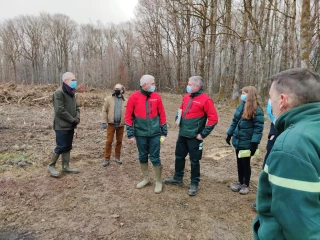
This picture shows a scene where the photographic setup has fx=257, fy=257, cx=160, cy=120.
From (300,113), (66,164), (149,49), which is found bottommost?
(66,164)

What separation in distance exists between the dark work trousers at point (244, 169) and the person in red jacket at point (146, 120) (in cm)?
144

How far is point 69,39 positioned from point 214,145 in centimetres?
4813

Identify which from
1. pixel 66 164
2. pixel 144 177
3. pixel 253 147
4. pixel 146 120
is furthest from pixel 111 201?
pixel 253 147

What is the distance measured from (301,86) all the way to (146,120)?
325 centimetres

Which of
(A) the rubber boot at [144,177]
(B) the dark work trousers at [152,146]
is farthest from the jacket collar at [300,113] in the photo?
(A) the rubber boot at [144,177]

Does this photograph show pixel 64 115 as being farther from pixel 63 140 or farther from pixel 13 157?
pixel 13 157

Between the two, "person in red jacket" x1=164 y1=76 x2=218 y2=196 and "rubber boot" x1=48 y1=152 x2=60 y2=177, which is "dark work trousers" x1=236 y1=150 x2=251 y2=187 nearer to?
"person in red jacket" x1=164 y1=76 x2=218 y2=196

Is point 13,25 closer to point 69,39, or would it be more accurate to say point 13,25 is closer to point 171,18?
point 69,39

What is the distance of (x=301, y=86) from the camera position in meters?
1.48

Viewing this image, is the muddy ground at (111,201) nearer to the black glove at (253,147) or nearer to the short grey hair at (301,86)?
the black glove at (253,147)

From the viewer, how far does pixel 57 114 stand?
494 centimetres

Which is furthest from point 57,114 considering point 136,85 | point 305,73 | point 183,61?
point 136,85

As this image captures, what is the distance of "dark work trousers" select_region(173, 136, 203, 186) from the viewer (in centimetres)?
448

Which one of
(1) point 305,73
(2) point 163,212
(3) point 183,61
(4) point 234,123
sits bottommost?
(2) point 163,212
